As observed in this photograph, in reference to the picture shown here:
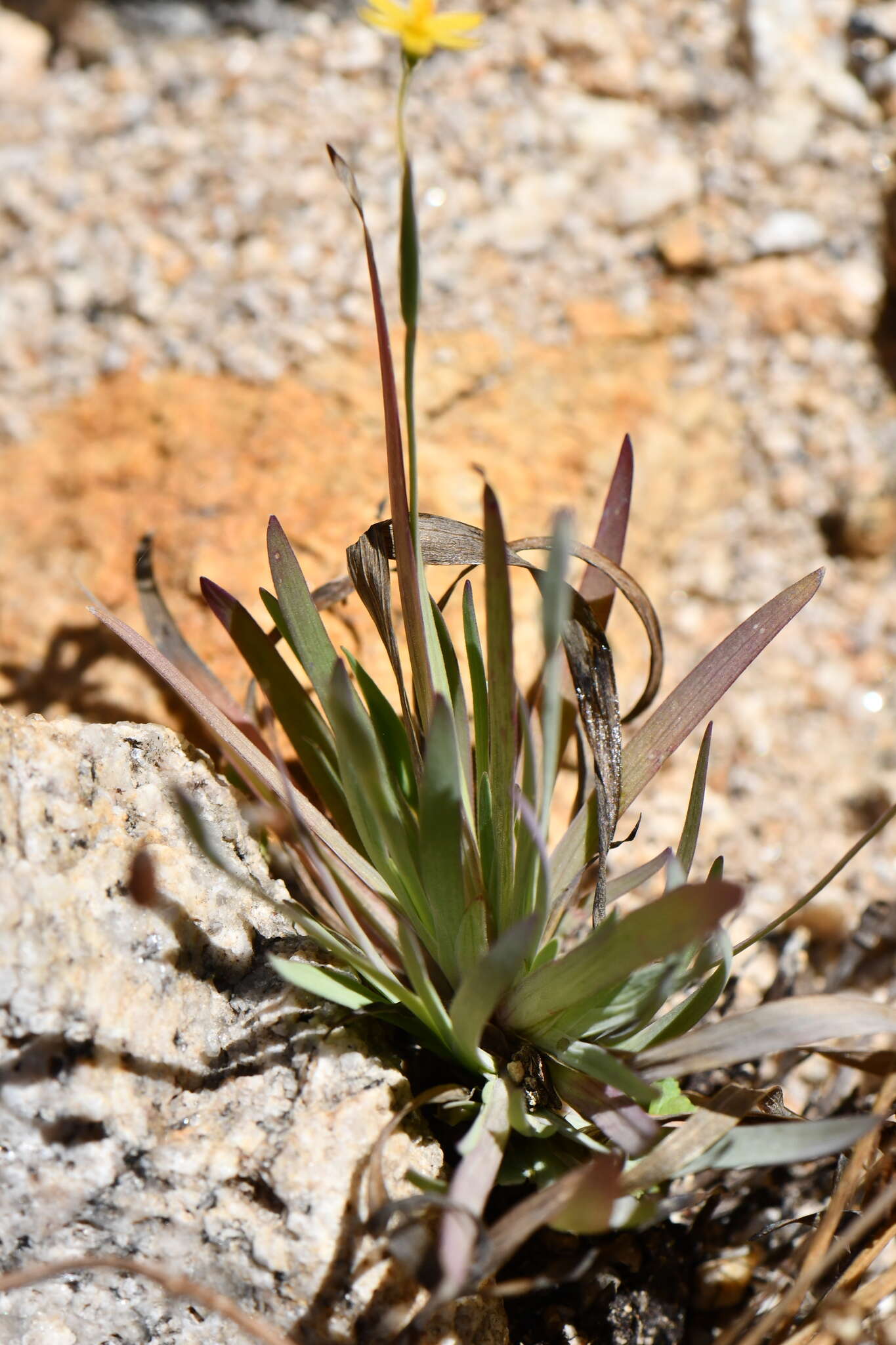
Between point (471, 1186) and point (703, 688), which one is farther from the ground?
point (703, 688)

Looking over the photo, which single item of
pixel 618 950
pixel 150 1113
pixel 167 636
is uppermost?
pixel 618 950

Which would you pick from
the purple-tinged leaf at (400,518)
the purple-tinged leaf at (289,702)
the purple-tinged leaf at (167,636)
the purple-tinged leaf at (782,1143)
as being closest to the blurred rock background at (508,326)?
the purple-tinged leaf at (167,636)

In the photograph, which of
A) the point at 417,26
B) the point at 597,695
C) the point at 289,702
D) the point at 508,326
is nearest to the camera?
the point at 417,26

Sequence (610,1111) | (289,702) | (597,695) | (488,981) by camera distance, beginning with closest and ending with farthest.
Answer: (488,981) < (610,1111) < (597,695) < (289,702)

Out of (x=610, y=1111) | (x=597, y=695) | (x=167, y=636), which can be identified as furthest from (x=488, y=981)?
(x=167, y=636)

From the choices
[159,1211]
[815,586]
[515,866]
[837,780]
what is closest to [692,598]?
[837,780]

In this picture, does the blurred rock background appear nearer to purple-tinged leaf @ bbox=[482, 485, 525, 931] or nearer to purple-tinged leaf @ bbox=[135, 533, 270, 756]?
purple-tinged leaf @ bbox=[135, 533, 270, 756]

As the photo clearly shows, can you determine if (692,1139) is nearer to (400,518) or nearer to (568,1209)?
(568,1209)
